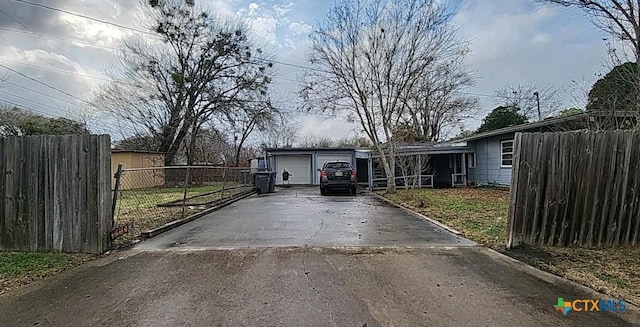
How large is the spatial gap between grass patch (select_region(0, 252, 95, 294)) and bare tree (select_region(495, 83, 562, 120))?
98.5 ft

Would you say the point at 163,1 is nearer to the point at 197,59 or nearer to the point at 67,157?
the point at 197,59

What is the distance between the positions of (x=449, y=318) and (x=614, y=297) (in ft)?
5.74

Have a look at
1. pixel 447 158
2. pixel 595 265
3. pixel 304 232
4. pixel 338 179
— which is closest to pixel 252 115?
pixel 338 179

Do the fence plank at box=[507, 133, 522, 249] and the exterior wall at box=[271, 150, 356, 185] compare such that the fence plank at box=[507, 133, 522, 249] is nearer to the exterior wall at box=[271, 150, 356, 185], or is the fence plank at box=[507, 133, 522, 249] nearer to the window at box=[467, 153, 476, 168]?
the window at box=[467, 153, 476, 168]

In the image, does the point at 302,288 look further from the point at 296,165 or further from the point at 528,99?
the point at 528,99

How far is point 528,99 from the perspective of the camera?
29.0 meters

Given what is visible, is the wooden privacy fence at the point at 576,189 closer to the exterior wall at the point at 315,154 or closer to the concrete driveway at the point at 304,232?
the concrete driveway at the point at 304,232

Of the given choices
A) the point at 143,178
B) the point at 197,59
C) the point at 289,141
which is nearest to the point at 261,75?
the point at 197,59

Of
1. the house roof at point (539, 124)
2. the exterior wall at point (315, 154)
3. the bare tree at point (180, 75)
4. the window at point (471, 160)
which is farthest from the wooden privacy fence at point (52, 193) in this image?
the exterior wall at point (315, 154)

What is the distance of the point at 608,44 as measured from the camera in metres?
8.57

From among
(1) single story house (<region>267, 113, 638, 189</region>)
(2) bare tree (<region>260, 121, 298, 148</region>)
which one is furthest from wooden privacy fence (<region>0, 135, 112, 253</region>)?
(2) bare tree (<region>260, 121, 298, 148</region>)

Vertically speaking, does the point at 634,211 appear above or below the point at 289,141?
below

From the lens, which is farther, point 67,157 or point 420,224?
point 420,224

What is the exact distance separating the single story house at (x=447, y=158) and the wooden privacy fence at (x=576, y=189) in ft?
16.2
